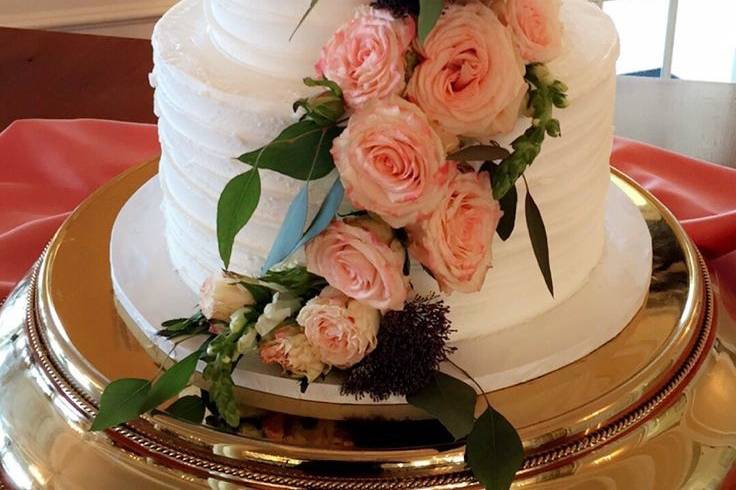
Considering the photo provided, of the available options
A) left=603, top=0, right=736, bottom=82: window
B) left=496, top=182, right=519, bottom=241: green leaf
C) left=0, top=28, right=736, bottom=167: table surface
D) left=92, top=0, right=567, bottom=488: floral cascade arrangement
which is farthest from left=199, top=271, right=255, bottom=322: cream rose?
left=603, top=0, right=736, bottom=82: window

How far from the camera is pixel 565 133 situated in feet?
2.80

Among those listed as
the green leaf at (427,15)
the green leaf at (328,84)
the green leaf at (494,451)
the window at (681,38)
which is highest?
the green leaf at (427,15)

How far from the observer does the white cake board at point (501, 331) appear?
0.86m

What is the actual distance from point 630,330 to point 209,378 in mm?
389

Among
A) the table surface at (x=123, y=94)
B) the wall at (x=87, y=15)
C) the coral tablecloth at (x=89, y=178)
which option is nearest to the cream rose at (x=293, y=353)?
the coral tablecloth at (x=89, y=178)

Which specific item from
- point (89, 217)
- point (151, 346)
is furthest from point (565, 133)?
point (89, 217)

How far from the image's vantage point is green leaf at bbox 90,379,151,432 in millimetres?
812

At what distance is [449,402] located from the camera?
806 mm

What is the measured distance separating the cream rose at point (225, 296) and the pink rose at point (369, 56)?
183mm

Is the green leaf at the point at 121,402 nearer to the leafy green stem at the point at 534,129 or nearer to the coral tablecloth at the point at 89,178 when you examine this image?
the leafy green stem at the point at 534,129

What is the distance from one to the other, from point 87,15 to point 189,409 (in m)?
1.94

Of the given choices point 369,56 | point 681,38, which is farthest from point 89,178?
point 681,38

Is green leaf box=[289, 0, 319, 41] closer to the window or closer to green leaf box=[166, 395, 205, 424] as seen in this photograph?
green leaf box=[166, 395, 205, 424]

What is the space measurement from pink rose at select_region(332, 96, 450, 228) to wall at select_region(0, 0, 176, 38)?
79.1 inches
